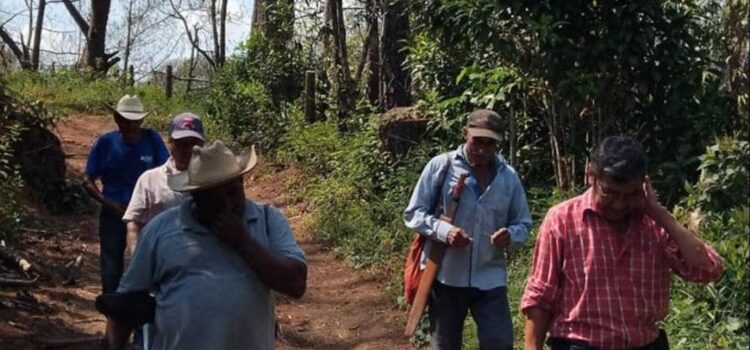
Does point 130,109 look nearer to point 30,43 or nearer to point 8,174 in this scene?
point 8,174

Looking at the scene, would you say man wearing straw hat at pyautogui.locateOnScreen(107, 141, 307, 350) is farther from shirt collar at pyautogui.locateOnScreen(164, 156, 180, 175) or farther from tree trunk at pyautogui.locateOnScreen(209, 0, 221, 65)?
tree trunk at pyautogui.locateOnScreen(209, 0, 221, 65)

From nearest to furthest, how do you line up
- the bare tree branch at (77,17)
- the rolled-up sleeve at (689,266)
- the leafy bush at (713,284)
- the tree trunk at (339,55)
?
the rolled-up sleeve at (689,266), the leafy bush at (713,284), the tree trunk at (339,55), the bare tree branch at (77,17)

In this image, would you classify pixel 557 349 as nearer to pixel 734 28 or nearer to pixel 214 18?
pixel 734 28

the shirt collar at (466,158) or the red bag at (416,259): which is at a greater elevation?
the shirt collar at (466,158)

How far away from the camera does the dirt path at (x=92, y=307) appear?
26.7 feet

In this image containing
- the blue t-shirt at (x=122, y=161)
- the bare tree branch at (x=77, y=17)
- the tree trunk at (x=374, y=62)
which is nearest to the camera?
the blue t-shirt at (x=122, y=161)

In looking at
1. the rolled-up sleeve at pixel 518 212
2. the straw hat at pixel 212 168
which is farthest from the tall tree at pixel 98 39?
the straw hat at pixel 212 168

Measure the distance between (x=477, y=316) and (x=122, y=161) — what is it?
2588 mm

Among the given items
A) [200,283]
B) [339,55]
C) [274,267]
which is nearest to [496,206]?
[274,267]

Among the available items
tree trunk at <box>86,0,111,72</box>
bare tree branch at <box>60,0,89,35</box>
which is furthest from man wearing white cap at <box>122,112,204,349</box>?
bare tree branch at <box>60,0,89,35</box>

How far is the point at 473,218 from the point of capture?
5.51 m

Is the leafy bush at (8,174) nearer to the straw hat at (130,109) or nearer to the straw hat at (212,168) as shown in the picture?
the straw hat at (130,109)

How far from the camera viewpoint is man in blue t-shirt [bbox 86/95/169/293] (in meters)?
6.68

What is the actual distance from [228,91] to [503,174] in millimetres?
14609
